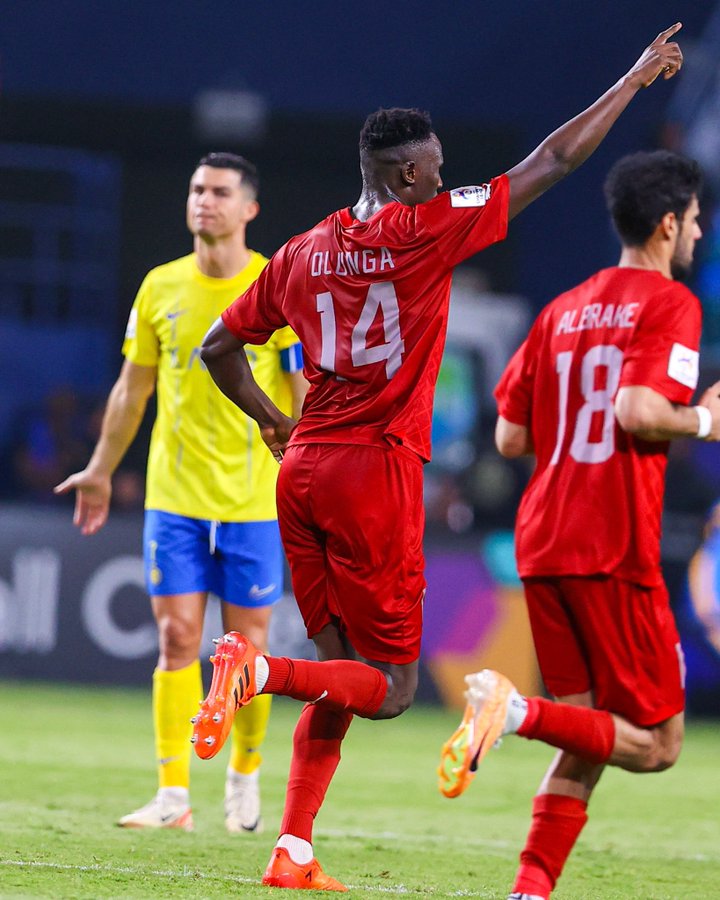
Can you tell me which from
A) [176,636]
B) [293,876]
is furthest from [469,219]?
[176,636]

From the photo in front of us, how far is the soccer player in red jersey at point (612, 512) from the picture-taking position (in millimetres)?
3707

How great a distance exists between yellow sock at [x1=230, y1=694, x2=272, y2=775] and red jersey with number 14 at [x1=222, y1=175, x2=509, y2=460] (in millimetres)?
1755

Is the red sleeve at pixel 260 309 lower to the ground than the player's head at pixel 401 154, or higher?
lower

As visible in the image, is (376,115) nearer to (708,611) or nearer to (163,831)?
(163,831)

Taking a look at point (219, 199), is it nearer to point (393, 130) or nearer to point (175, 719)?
point (393, 130)

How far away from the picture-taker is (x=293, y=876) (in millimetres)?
4000

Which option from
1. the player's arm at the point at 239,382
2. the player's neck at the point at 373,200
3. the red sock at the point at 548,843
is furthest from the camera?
the player's arm at the point at 239,382

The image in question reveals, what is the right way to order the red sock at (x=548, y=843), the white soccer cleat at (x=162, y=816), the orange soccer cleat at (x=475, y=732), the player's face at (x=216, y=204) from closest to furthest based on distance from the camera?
the orange soccer cleat at (x=475, y=732) < the red sock at (x=548, y=843) < the white soccer cleat at (x=162, y=816) < the player's face at (x=216, y=204)

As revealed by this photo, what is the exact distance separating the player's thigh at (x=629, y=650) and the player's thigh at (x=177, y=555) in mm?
2180

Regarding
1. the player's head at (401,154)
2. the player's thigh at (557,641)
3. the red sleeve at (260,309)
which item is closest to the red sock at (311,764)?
the player's thigh at (557,641)

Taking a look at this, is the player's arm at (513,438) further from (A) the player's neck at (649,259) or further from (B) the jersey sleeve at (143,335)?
(B) the jersey sleeve at (143,335)

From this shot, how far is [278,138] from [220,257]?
10.2 metres

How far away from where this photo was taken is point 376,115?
4.16 metres

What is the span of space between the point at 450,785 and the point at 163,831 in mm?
2014
